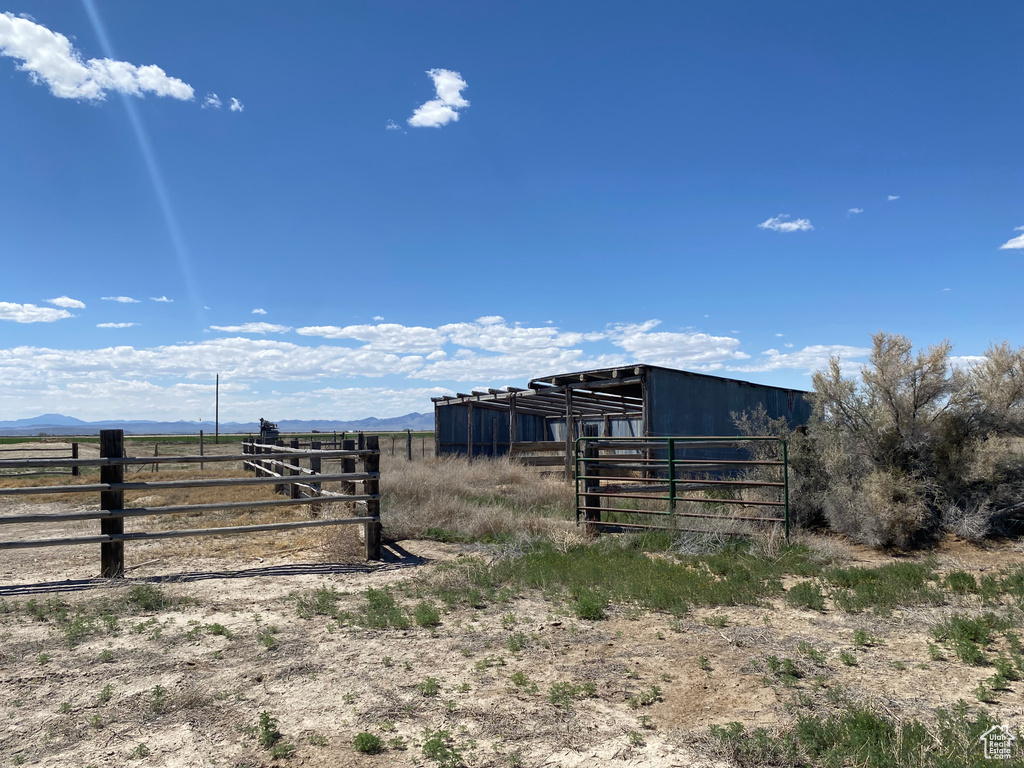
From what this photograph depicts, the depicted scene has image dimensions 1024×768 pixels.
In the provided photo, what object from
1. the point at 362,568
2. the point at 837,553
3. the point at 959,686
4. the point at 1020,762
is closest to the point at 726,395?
the point at 837,553

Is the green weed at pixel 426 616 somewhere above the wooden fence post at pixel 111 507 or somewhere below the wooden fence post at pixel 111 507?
below

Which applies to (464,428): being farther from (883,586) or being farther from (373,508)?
(883,586)

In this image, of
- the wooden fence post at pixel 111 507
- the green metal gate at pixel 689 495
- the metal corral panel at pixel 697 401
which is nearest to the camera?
the wooden fence post at pixel 111 507

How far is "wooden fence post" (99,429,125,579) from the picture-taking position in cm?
770

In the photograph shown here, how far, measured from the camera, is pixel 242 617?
6086 mm

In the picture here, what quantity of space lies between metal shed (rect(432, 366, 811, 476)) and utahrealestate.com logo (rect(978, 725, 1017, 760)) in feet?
28.9

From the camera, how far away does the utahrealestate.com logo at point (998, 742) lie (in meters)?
3.44

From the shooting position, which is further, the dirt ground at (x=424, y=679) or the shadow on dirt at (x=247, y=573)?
the shadow on dirt at (x=247, y=573)

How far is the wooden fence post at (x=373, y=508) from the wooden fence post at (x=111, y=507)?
2912mm

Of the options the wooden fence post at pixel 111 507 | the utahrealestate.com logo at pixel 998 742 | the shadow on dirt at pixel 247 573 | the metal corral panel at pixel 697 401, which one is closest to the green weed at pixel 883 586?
the utahrealestate.com logo at pixel 998 742

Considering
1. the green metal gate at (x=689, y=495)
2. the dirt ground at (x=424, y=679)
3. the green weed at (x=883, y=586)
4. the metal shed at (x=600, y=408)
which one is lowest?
the green weed at (x=883, y=586)

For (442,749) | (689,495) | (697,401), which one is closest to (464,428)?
(697,401)

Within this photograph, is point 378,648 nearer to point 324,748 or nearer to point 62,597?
point 324,748

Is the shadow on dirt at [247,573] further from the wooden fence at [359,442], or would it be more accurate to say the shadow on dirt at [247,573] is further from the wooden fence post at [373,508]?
the wooden fence at [359,442]
